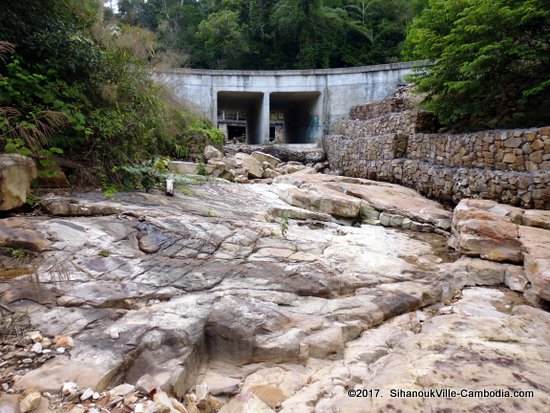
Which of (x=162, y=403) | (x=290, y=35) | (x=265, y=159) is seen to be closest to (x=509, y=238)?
(x=162, y=403)

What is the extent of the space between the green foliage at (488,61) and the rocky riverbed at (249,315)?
3.26m

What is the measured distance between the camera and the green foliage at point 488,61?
6.11 m

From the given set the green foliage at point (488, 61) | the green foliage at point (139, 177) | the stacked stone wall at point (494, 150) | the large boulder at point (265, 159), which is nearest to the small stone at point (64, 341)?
the green foliage at point (139, 177)

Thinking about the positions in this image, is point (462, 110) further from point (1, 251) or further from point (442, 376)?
point (1, 251)

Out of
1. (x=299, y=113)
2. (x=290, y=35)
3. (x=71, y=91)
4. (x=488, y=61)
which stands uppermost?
(x=290, y=35)

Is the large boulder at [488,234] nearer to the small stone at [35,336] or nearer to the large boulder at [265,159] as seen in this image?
the small stone at [35,336]

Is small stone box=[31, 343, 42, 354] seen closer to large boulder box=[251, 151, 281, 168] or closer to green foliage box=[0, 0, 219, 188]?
green foliage box=[0, 0, 219, 188]

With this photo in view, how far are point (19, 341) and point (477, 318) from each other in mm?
3493

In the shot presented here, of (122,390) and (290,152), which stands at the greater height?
(290,152)

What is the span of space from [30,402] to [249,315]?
4.84ft

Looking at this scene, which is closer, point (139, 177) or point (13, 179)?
point (13, 179)

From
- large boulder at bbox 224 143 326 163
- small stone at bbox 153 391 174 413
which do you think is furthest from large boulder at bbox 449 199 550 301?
large boulder at bbox 224 143 326 163

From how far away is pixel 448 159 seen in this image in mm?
8094

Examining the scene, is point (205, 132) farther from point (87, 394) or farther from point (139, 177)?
point (87, 394)
